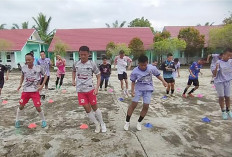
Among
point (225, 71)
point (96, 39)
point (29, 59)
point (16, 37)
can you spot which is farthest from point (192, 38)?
point (29, 59)

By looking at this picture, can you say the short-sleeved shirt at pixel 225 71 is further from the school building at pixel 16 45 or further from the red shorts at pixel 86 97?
the school building at pixel 16 45

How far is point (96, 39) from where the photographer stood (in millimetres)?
26406

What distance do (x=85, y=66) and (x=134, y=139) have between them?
175cm

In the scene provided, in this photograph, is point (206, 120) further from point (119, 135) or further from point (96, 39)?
point (96, 39)

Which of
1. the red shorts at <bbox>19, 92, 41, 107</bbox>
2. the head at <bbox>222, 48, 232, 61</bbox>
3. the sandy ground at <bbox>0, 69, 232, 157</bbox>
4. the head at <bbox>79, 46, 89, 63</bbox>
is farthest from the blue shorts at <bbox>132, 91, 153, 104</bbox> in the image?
the head at <bbox>222, 48, 232, 61</bbox>

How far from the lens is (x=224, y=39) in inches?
847

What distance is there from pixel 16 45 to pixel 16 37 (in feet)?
7.46

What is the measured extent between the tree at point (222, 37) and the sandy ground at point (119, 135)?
17.7 meters

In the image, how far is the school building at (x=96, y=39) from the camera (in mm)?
25094

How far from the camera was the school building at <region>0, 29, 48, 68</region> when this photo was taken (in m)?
23.1

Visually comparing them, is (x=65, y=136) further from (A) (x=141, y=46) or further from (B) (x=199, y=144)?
(A) (x=141, y=46)

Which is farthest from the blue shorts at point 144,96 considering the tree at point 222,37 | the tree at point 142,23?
the tree at point 142,23

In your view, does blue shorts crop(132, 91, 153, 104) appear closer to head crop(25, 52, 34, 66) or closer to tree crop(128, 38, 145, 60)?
head crop(25, 52, 34, 66)

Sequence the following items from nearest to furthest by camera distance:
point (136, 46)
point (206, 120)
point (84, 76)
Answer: point (84, 76) < point (206, 120) < point (136, 46)
